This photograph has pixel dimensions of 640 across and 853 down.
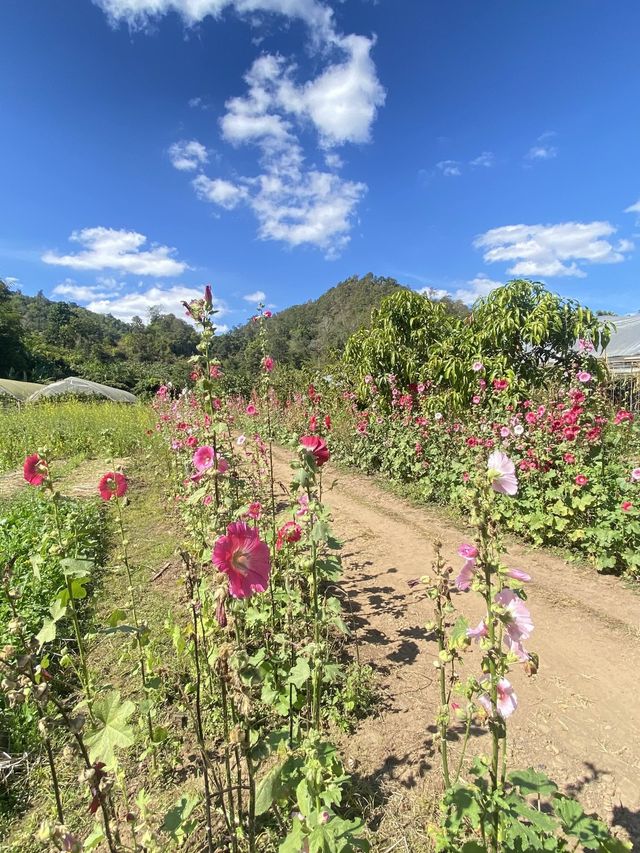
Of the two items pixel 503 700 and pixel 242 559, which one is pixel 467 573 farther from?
pixel 242 559

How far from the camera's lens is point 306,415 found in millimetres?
10492

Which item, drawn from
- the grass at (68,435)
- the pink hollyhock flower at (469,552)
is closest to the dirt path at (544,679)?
the pink hollyhock flower at (469,552)

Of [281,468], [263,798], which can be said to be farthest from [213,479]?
[281,468]

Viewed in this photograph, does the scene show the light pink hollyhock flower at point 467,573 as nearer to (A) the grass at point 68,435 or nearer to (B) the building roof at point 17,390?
(A) the grass at point 68,435

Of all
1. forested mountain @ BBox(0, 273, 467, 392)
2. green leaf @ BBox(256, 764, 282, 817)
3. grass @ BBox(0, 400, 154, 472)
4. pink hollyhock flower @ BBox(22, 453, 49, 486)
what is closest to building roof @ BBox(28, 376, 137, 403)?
forested mountain @ BBox(0, 273, 467, 392)

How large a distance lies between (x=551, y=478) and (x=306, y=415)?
6740 millimetres

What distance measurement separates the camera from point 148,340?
186 feet

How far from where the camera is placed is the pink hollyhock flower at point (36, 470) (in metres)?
1.56

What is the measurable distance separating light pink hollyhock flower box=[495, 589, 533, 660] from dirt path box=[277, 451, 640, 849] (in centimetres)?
123

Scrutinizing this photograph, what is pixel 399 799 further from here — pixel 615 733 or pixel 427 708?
pixel 615 733

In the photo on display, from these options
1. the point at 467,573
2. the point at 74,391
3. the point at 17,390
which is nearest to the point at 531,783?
the point at 467,573

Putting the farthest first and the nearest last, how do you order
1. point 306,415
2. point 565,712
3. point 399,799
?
point 306,415, point 565,712, point 399,799

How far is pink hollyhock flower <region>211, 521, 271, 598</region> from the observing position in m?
0.94

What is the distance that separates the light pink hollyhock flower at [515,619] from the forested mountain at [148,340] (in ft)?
67.6
